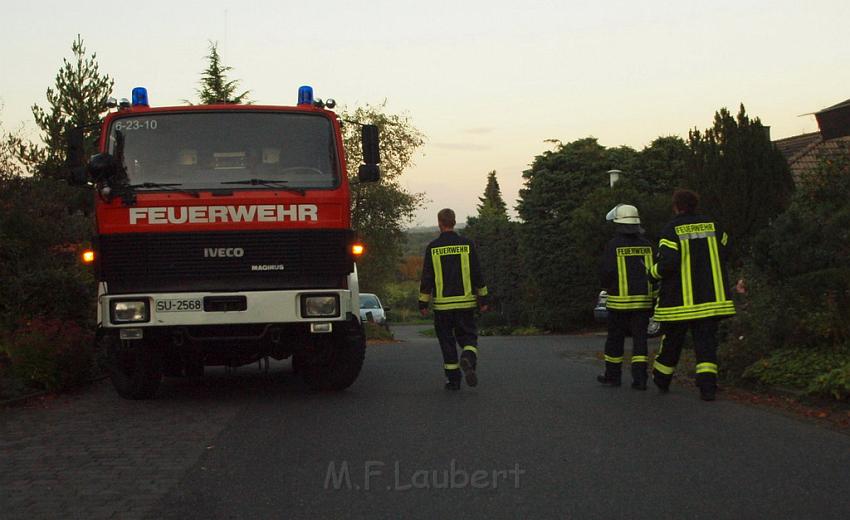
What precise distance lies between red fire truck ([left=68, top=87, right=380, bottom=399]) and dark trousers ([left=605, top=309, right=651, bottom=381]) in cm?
259

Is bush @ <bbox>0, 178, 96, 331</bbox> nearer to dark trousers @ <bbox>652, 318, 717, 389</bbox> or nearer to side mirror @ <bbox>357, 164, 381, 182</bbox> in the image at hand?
side mirror @ <bbox>357, 164, 381, 182</bbox>

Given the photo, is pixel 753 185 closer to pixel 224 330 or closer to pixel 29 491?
pixel 224 330

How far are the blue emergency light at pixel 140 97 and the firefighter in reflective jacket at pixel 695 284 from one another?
5118mm

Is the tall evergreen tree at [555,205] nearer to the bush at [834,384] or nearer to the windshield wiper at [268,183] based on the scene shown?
the windshield wiper at [268,183]

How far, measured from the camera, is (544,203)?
147 ft

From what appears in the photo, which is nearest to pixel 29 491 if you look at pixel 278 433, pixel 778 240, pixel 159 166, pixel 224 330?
pixel 278 433

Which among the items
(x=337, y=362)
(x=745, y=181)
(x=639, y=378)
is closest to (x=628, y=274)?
(x=639, y=378)

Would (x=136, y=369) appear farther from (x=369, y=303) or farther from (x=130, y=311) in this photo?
(x=369, y=303)

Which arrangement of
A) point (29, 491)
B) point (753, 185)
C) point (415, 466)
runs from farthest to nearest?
1. point (753, 185)
2. point (415, 466)
3. point (29, 491)

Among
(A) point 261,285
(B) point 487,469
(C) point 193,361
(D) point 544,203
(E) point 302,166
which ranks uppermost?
(D) point 544,203

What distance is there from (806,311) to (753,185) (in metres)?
17.9

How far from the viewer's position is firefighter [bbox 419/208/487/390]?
10430 millimetres

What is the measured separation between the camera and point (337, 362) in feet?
34.2

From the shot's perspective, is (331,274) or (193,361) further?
(193,361)
